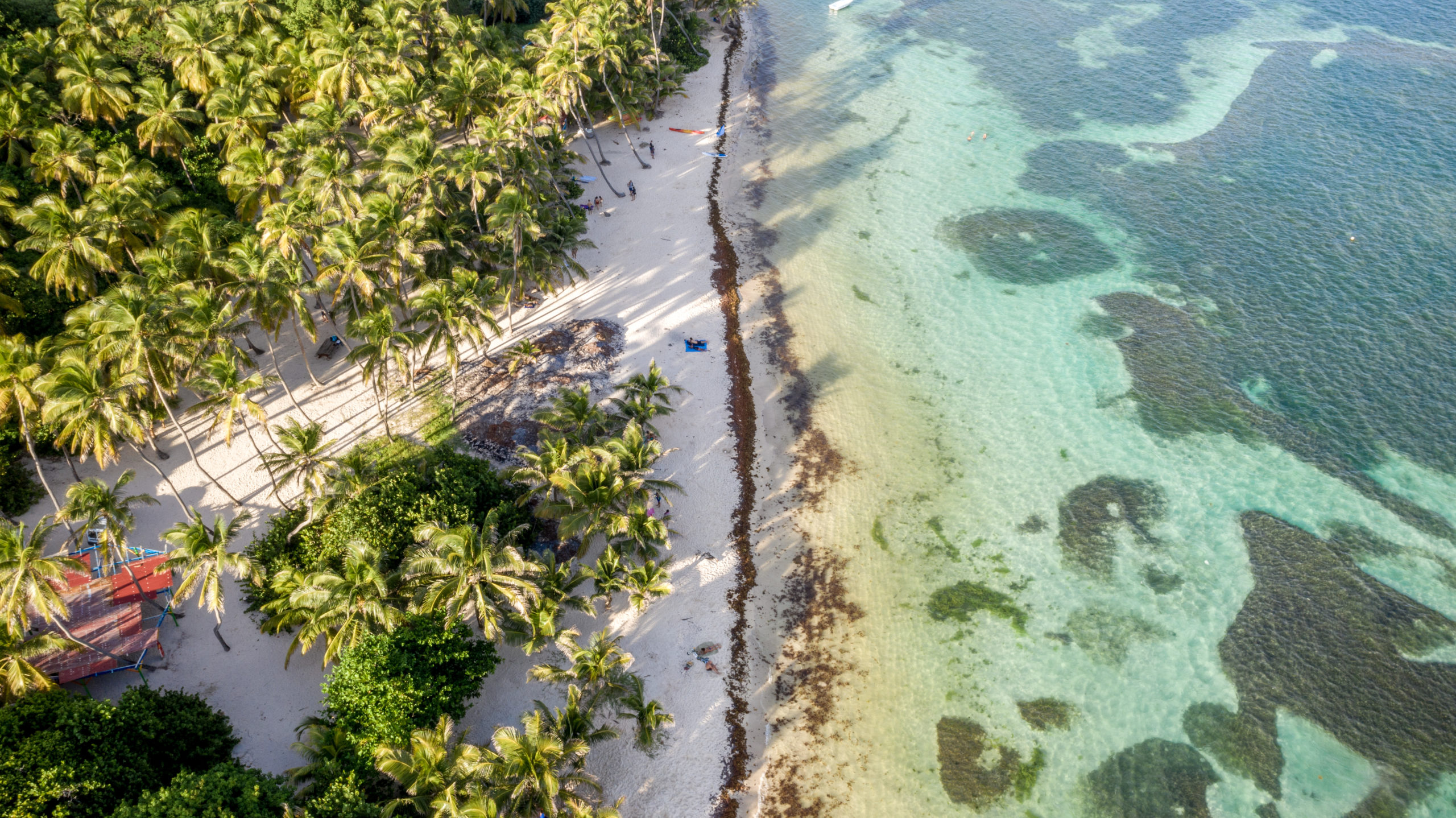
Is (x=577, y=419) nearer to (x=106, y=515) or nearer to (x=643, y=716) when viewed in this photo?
(x=643, y=716)

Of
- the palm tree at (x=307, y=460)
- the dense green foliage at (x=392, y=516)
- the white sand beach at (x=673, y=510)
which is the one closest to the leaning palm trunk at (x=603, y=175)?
the white sand beach at (x=673, y=510)

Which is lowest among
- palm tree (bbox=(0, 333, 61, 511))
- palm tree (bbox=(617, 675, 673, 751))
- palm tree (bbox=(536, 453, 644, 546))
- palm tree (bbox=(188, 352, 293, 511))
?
palm tree (bbox=(617, 675, 673, 751))

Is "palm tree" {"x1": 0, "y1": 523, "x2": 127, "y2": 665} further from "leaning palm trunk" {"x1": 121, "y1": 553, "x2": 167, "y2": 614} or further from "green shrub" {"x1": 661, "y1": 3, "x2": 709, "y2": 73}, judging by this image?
"green shrub" {"x1": 661, "y1": 3, "x2": 709, "y2": 73}

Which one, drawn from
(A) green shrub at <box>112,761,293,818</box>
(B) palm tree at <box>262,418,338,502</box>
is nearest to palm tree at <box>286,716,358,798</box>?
(A) green shrub at <box>112,761,293,818</box>

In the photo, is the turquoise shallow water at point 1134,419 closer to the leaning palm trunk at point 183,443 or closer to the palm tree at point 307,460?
the palm tree at point 307,460

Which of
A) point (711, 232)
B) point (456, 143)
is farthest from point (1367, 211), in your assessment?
point (456, 143)

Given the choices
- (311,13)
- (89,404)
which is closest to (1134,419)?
(89,404)

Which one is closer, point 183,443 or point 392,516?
point 392,516
